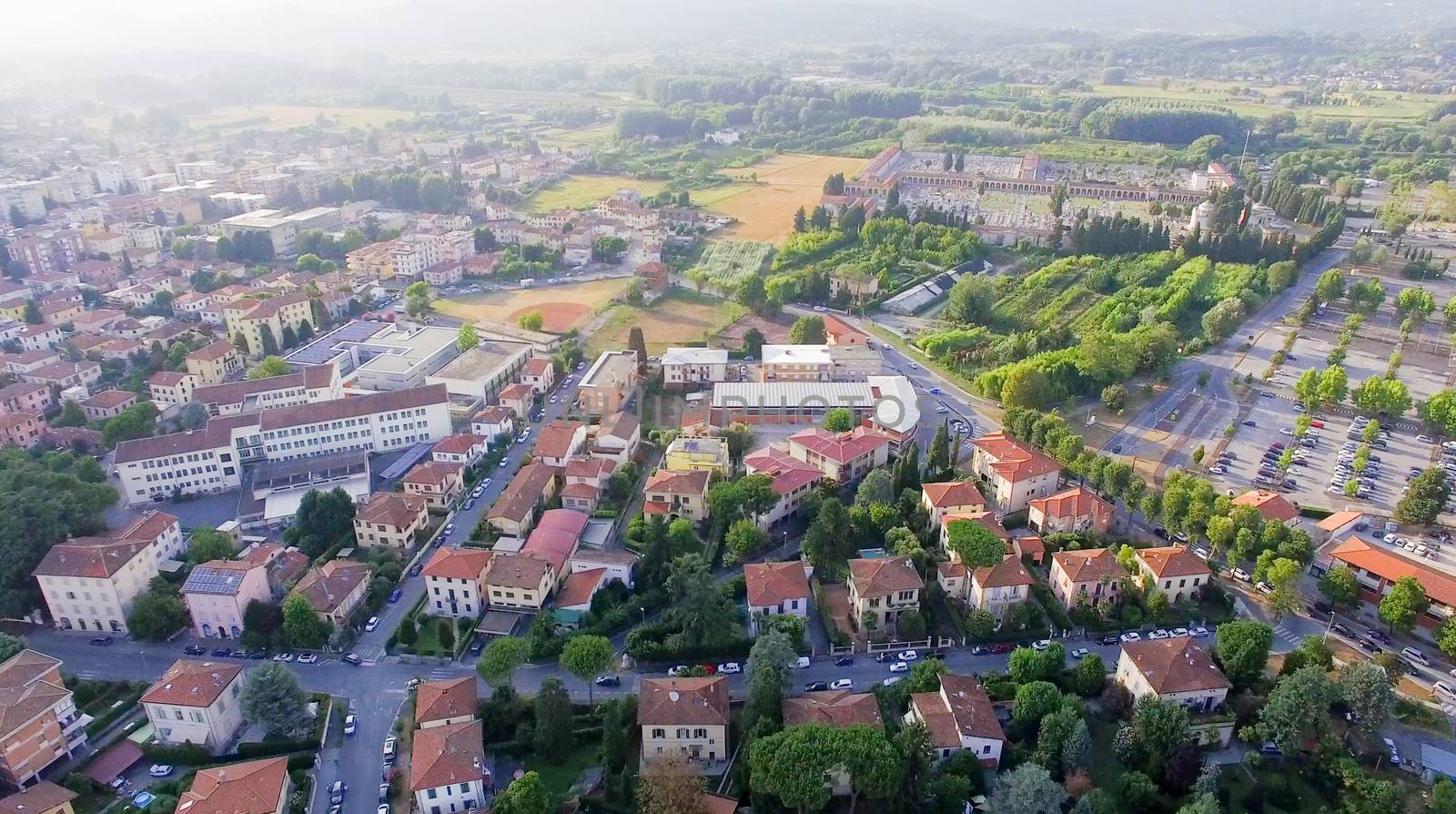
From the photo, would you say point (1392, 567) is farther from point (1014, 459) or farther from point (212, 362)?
point (212, 362)

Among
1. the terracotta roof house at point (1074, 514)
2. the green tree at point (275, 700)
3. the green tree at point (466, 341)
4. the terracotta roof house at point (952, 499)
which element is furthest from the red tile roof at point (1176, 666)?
the green tree at point (466, 341)

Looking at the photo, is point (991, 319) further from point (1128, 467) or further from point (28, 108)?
point (28, 108)

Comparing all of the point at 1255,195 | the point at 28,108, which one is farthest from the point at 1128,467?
the point at 28,108

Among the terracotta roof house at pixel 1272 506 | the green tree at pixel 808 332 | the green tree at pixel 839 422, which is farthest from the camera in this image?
the green tree at pixel 808 332

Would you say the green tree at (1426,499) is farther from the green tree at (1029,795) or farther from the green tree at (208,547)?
the green tree at (208,547)

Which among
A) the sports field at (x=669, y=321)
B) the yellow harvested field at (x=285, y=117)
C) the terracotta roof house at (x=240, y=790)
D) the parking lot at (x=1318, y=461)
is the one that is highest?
the yellow harvested field at (x=285, y=117)
